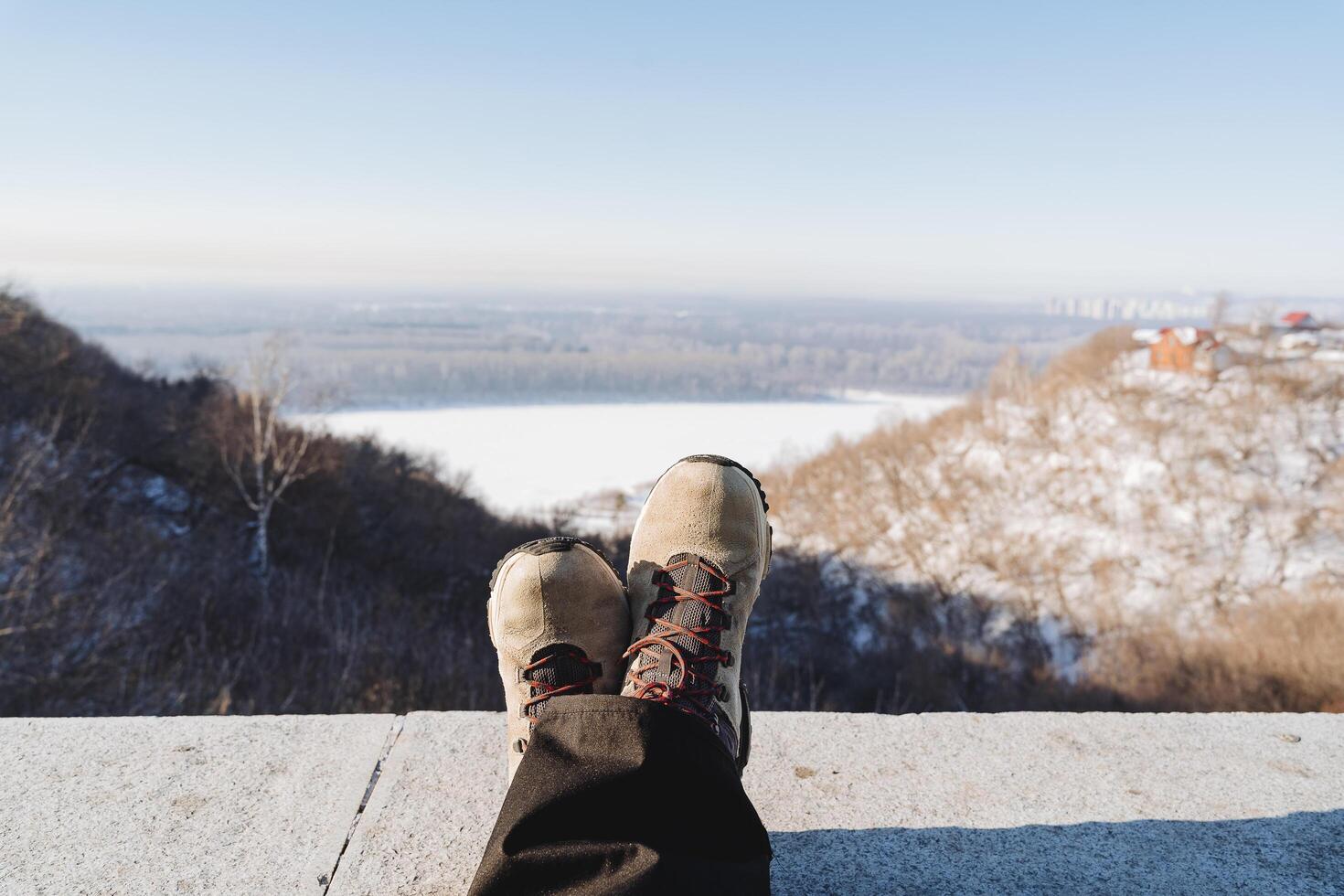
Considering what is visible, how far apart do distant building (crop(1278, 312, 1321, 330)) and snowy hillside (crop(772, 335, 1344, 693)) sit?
194 inches

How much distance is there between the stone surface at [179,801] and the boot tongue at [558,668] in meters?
0.41

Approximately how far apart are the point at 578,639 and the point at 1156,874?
106cm

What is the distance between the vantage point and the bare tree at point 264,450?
17.9 m

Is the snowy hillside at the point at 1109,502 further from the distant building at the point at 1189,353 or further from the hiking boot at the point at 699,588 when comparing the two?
the hiking boot at the point at 699,588

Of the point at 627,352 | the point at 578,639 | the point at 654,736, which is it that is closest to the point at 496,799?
the point at 578,639

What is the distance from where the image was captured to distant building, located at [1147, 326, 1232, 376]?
27.5 m

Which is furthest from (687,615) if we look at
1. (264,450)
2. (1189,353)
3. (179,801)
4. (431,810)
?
(1189,353)

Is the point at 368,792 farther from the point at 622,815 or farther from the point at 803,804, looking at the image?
the point at 803,804

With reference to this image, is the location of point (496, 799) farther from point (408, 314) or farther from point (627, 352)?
point (408, 314)

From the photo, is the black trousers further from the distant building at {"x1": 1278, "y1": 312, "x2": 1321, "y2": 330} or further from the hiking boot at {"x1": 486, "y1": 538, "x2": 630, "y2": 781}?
the distant building at {"x1": 1278, "y1": 312, "x2": 1321, "y2": 330}

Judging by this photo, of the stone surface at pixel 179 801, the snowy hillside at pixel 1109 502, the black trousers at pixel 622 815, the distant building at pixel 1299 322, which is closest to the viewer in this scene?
the black trousers at pixel 622 815

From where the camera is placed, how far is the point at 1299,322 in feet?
99.0

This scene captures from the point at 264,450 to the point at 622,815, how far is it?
19.9 meters

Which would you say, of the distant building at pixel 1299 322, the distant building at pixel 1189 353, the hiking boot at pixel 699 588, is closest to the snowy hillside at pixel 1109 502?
the distant building at pixel 1189 353
